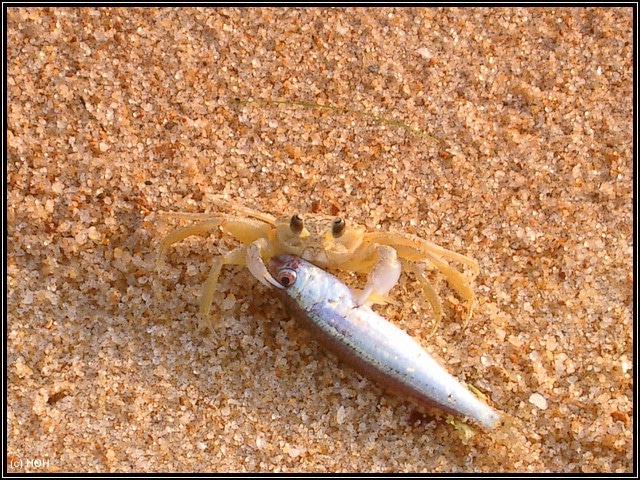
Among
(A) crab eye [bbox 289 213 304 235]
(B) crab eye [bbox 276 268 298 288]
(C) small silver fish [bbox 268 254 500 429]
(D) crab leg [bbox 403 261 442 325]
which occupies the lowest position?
(C) small silver fish [bbox 268 254 500 429]

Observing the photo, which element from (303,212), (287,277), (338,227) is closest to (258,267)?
(287,277)

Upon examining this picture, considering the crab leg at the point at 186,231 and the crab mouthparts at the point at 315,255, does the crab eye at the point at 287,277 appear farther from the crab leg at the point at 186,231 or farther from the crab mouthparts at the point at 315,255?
the crab leg at the point at 186,231

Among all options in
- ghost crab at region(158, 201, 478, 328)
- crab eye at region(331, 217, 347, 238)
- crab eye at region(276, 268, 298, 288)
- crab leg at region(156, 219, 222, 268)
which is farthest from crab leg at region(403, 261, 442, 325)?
crab leg at region(156, 219, 222, 268)

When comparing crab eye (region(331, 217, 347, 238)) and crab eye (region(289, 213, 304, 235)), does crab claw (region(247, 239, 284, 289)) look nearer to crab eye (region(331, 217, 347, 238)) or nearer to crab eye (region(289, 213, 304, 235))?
crab eye (region(289, 213, 304, 235))

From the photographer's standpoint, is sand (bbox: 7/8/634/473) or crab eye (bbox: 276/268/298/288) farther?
sand (bbox: 7/8/634/473)

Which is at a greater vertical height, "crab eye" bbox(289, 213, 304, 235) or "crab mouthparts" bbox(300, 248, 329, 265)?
"crab eye" bbox(289, 213, 304, 235)

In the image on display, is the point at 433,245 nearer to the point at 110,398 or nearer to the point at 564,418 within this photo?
the point at 564,418

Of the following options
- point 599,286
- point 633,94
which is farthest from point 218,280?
point 633,94
